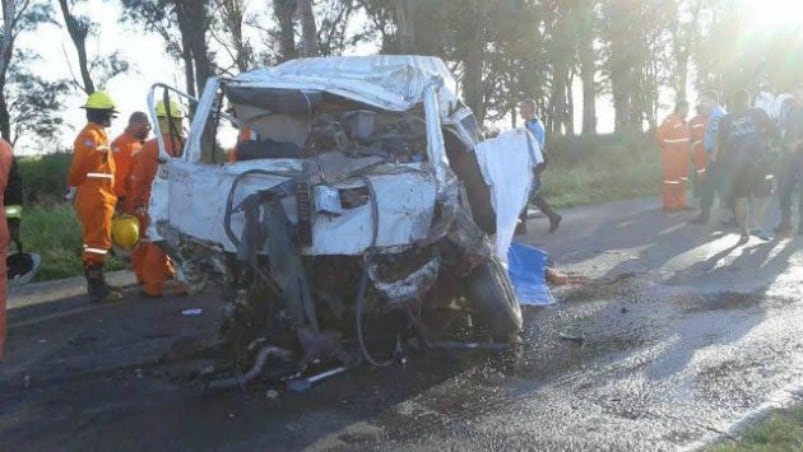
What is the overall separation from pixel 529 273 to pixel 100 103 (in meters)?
4.27

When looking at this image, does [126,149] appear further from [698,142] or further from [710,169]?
[698,142]

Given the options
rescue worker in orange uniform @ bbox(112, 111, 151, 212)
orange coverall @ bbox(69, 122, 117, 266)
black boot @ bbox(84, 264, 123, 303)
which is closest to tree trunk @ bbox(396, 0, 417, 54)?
rescue worker in orange uniform @ bbox(112, 111, 151, 212)

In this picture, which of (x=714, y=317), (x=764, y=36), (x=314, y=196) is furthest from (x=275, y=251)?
(x=764, y=36)

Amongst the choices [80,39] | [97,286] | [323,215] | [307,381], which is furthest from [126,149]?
[80,39]

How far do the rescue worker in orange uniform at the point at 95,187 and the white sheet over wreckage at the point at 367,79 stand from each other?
199 centimetres

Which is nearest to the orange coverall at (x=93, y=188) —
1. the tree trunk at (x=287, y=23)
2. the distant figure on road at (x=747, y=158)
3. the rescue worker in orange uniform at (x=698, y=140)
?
the distant figure on road at (x=747, y=158)

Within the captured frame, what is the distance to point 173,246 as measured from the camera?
5.57 metres

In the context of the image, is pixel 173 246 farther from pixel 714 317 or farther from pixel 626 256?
pixel 626 256

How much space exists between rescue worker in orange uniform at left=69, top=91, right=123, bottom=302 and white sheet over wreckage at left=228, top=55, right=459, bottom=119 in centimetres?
199

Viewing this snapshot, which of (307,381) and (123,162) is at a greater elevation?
(123,162)

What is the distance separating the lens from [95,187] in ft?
25.2

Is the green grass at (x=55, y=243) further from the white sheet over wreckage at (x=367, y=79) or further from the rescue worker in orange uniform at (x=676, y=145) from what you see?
the rescue worker in orange uniform at (x=676, y=145)

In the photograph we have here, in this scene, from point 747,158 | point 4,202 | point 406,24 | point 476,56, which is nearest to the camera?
point 4,202

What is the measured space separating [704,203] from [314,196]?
8699mm
